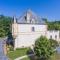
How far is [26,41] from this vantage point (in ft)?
195

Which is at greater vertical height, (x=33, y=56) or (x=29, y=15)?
(x=29, y=15)

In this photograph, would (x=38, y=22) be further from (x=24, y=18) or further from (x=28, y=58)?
(x=28, y=58)

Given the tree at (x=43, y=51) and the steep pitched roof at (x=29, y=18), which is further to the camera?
the steep pitched roof at (x=29, y=18)

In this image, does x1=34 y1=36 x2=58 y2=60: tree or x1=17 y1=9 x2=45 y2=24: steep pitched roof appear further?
x1=17 y1=9 x2=45 y2=24: steep pitched roof

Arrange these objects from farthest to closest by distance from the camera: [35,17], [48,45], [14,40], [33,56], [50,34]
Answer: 1. [50,34]
2. [35,17]
3. [14,40]
4. [33,56]
5. [48,45]

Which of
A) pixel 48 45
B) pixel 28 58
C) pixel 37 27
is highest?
pixel 37 27

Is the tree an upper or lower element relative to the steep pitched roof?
lower

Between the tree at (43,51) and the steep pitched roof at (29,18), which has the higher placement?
the steep pitched roof at (29,18)

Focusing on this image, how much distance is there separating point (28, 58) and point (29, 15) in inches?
720

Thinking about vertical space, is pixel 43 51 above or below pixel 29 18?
below

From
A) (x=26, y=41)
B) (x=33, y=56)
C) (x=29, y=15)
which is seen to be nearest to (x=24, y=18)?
(x=29, y=15)

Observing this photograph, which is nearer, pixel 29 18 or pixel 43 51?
pixel 43 51

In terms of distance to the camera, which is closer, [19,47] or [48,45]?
[48,45]

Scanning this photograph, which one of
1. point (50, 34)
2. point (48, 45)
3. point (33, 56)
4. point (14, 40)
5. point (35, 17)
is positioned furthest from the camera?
point (50, 34)
